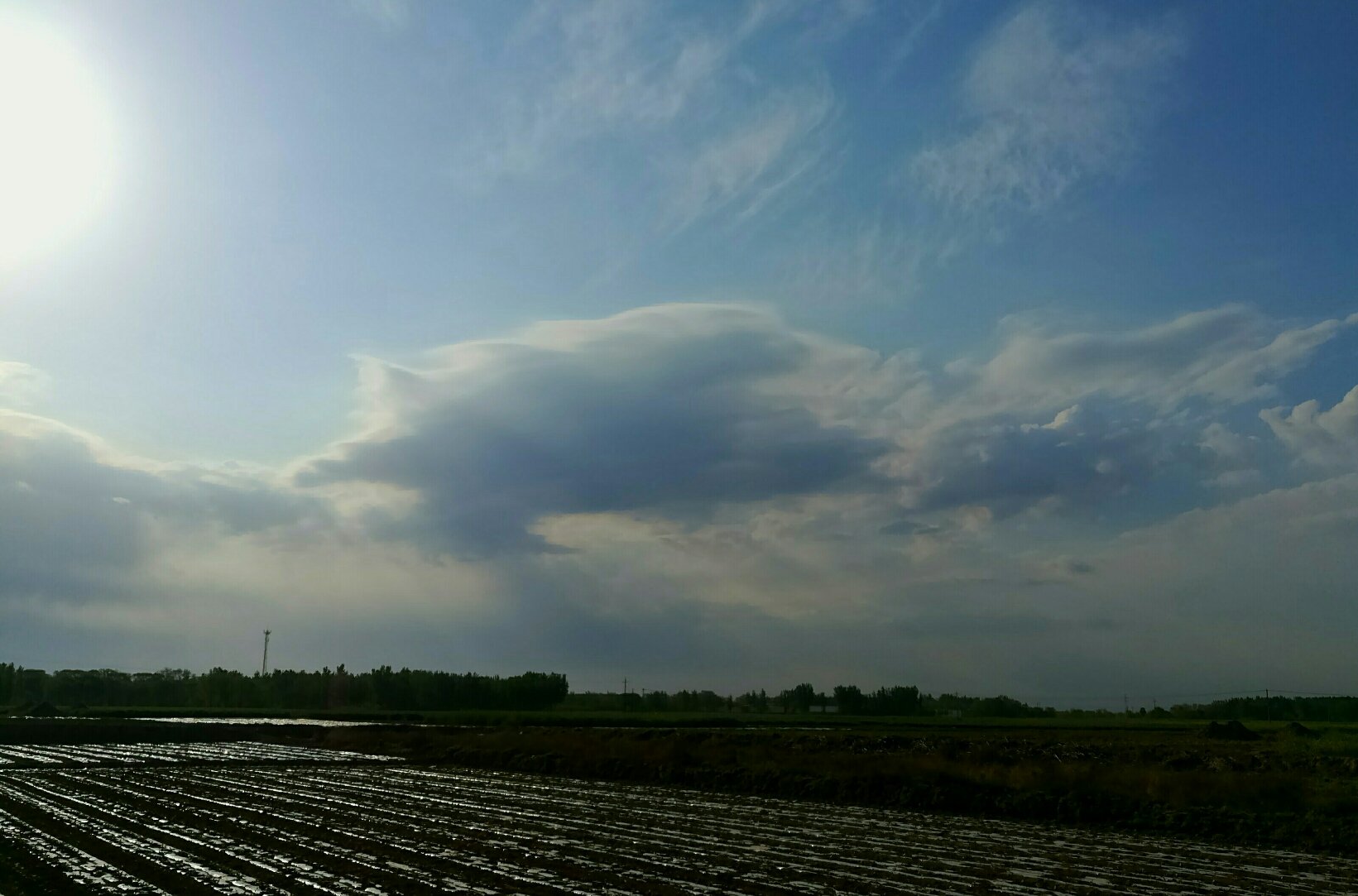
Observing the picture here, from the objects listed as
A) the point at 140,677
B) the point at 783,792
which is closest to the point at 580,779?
the point at 783,792

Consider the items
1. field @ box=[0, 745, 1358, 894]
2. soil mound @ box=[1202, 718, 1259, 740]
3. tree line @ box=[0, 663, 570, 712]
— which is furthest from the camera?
tree line @ box=[0, 663, 570, 712]

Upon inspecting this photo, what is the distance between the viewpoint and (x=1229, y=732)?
248 ft

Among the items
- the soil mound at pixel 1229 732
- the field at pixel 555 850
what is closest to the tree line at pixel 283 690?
the soil mound at pixel 1229 732

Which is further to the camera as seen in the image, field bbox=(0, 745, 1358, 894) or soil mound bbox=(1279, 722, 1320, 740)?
soil mound bbox=(1279, 722, 1320, 740)

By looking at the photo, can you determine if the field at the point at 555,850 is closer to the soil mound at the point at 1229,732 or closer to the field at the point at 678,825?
the field at the point at 678,825

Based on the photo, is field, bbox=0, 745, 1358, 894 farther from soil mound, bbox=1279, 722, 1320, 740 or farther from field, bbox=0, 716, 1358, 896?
soil mound, bbox=1279, 722, 1320, 740

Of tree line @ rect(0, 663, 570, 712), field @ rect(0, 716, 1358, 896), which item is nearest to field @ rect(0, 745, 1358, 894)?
field @ rect(0, 716, 1358, 896)

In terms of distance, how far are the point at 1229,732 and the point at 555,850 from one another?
7639cm

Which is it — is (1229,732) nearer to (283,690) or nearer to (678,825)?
(678,825)

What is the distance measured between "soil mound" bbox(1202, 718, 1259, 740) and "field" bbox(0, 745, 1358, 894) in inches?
2317

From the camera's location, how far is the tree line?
16375 centimetres

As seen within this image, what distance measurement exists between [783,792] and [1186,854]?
14777 millimetres

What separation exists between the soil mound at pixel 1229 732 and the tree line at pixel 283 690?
116836mm

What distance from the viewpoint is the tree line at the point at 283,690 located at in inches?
6447
